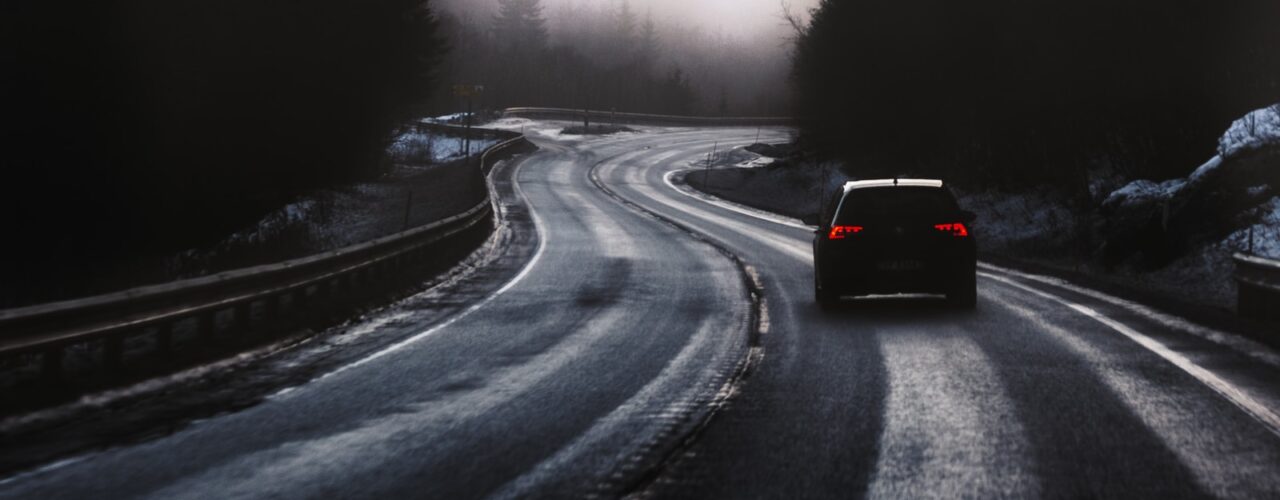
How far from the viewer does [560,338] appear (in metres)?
11.5

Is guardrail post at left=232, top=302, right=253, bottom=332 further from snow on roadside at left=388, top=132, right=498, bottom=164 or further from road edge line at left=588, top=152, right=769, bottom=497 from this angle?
snow on roadside at left=388, top=132, right=498, bottom=164

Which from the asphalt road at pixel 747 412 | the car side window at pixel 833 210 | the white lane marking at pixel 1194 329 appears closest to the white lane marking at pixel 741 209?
the white lane marking at pixel 1194 329

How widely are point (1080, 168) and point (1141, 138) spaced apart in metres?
2.54

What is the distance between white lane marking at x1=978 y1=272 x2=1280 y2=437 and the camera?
7488 mm

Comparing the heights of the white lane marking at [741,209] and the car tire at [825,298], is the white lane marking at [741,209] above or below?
below

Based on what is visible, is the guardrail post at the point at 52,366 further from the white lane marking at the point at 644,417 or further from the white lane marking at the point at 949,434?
the white lane marking at the point at 949,434

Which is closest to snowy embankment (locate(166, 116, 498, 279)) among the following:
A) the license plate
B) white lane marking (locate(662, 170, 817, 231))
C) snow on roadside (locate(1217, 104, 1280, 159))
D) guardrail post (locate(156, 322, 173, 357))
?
white lane marking (locate(662, 170, 817, 231))

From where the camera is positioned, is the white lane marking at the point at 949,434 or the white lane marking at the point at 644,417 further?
the white lane marking at the point at 644,417

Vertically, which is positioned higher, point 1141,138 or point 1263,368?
point 1141,138

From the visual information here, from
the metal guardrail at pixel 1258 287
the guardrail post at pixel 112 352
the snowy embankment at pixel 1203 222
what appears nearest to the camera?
the guardrail post at pixel 112 352

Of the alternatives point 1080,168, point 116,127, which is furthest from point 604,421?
point 1080,168

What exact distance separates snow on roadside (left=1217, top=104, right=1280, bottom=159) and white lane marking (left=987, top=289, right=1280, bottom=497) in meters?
11.6

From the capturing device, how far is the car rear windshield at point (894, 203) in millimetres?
14195

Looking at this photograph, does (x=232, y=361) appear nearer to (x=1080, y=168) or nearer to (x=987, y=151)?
(x=1080, y=168)
